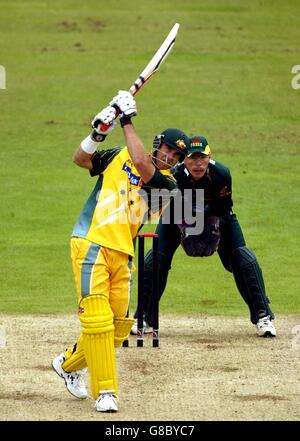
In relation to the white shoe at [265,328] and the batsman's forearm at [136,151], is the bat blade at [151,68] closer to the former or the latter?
the batsman's forearm at [136,151]

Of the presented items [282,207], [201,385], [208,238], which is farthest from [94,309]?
[282,207]

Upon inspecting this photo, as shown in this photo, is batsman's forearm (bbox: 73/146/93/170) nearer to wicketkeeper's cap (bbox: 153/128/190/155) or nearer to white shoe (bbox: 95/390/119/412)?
wicketkeeper's cap (bbox: 153/128/190/155)

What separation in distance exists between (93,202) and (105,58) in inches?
602

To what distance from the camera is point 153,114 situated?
827 inches

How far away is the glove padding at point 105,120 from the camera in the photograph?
866cm

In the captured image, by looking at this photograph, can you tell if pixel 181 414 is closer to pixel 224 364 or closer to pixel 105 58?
pixel 224 364

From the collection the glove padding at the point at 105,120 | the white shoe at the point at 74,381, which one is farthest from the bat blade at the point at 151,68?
the white shoe at the point at 74,381

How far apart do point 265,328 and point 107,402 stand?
2810 millimetres

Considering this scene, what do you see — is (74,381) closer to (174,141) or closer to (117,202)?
(117,202)

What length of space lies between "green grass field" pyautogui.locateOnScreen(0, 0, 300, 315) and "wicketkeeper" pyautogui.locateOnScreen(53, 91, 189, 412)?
3606mm

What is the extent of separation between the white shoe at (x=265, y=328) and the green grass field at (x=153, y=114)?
145 centimetres

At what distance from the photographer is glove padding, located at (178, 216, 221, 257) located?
1109 centimetres

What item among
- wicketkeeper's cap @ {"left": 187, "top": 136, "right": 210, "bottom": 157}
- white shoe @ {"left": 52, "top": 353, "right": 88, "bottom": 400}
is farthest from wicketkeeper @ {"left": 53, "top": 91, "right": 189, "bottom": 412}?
wicketkeeper's cap @ {"left": 187, "top": 136, "right": 210, "bottom": 157}
